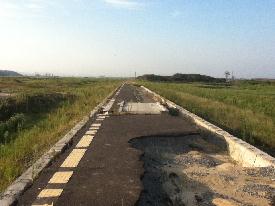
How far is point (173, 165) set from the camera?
860 cm

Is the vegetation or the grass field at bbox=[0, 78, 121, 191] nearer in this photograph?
the grass field at bbox=[0, 78, 121, 191]

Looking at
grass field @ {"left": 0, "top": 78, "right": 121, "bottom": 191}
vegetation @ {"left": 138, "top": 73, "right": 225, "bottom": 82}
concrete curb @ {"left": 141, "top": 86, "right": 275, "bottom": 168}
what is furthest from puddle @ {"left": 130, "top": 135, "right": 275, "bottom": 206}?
vegetation @ {"left": 138, "top": 73, "right": 225, "bottom": 82}

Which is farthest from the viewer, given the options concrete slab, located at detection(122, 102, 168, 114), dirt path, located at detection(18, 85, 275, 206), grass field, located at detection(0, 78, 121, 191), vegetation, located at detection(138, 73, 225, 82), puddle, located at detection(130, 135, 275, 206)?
vegetation, located at detection(138, 73, 225, 82)

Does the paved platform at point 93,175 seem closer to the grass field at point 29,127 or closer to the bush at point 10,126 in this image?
the grass field at point 29,127

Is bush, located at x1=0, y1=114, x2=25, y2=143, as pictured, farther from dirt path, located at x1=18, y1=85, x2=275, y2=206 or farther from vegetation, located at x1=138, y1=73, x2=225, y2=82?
vegetation, located at x1=138, y1=73, x2=225, y2=82

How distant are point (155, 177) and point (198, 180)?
729 mm

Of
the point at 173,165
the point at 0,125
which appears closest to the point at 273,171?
the point at 173,165

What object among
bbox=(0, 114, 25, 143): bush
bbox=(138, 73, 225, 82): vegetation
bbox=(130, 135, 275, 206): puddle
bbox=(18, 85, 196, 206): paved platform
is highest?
bbox=(18, 85, 196, 206): paved platform

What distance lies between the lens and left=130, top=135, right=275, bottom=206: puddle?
6105 mm

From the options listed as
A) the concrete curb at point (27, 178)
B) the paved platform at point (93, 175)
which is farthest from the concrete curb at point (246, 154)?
the concrete curb at point (27, 178)

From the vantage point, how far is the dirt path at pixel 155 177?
5.90m

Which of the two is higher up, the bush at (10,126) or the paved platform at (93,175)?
Answer: the paved platform at (93,175)

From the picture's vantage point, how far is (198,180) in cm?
719

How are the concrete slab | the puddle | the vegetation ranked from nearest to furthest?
the puddle < the concrete slab < the vegetation
